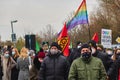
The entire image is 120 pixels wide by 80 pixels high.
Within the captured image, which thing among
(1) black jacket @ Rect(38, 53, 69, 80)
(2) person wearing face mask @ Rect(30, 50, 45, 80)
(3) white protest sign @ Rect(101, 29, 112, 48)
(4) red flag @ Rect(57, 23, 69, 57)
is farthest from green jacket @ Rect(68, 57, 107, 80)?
(3) white protest sign @ Rect(101, 29, 112, 48)

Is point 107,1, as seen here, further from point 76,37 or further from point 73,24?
point 73,24

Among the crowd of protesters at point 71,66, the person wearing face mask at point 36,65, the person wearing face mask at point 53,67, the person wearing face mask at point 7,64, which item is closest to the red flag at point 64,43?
the crowd of protesters at point 71,66

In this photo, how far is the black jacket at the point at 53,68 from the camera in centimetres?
1226

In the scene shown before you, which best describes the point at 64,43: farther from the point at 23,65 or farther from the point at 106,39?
the point at 106,39

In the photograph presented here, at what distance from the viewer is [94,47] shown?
13.9 m

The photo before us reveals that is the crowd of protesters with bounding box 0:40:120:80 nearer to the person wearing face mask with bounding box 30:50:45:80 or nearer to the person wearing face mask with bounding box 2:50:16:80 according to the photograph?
the person wearing face mask with bounding box 30:50:45:80

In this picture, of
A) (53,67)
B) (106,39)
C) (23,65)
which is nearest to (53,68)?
(53,67)

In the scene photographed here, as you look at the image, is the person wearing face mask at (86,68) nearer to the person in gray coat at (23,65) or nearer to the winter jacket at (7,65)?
the person in gray coat at (23,65)

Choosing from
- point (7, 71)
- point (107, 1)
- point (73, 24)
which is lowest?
point (7, 71)

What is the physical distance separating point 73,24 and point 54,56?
7649mm

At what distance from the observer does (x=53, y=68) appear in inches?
483

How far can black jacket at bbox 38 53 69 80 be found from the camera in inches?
483

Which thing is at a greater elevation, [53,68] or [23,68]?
[53,68]

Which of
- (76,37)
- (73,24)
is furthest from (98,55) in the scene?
(76,37)
